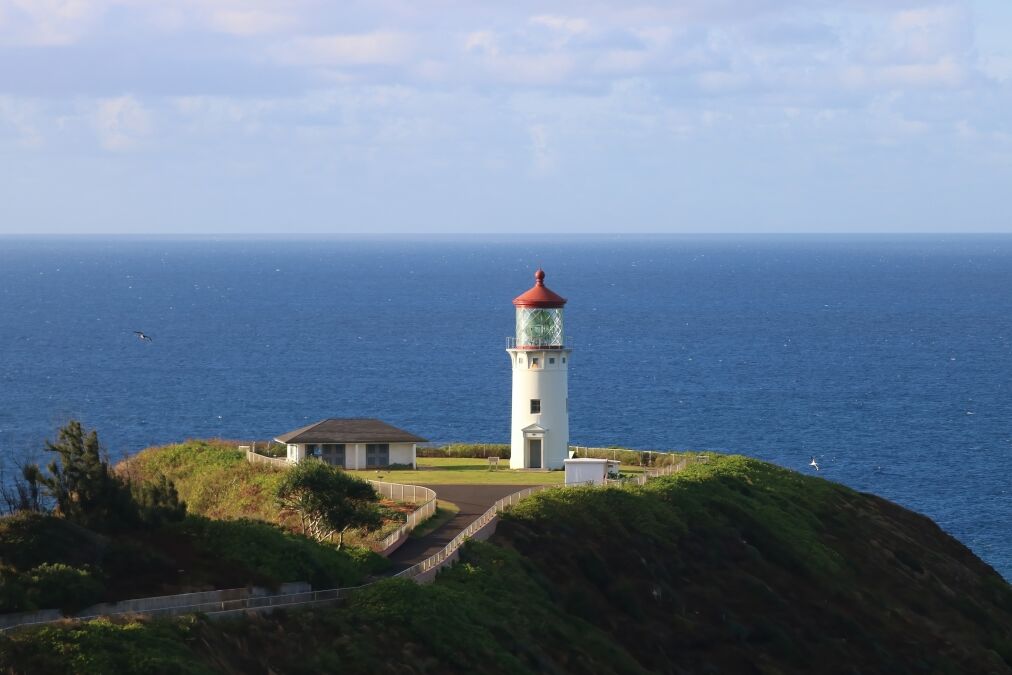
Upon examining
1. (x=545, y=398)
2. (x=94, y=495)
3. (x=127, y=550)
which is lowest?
(x=545, y=398)

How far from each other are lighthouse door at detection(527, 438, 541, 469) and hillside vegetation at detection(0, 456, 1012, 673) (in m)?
5.93

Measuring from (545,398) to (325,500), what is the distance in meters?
16.3

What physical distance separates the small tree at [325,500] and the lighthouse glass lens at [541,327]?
1544 centimetres

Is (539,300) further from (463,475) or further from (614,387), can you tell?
(614,387)

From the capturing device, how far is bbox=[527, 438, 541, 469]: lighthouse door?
5522 cm

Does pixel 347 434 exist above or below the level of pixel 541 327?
below

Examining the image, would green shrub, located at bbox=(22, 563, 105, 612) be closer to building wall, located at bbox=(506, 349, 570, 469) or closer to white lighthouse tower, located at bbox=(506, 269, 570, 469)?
building wall, located at bbox=(506, 349, 570, 469)

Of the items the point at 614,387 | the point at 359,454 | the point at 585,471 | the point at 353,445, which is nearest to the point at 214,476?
the point at 353,445

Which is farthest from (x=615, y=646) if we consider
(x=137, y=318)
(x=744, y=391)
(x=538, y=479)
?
(x=137, y=318)

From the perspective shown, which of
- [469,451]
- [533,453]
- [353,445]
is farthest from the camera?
[469,451]

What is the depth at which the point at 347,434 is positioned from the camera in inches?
2140

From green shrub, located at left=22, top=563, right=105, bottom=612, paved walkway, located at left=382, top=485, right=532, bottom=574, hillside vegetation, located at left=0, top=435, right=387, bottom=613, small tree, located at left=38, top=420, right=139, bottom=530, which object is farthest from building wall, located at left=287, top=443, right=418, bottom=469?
green shrub, located at left=22, top=563, right=105, bottom=612

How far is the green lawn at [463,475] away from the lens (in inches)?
2029

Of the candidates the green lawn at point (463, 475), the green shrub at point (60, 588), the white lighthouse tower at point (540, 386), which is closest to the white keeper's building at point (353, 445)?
the green lawn at point (463, 475)
